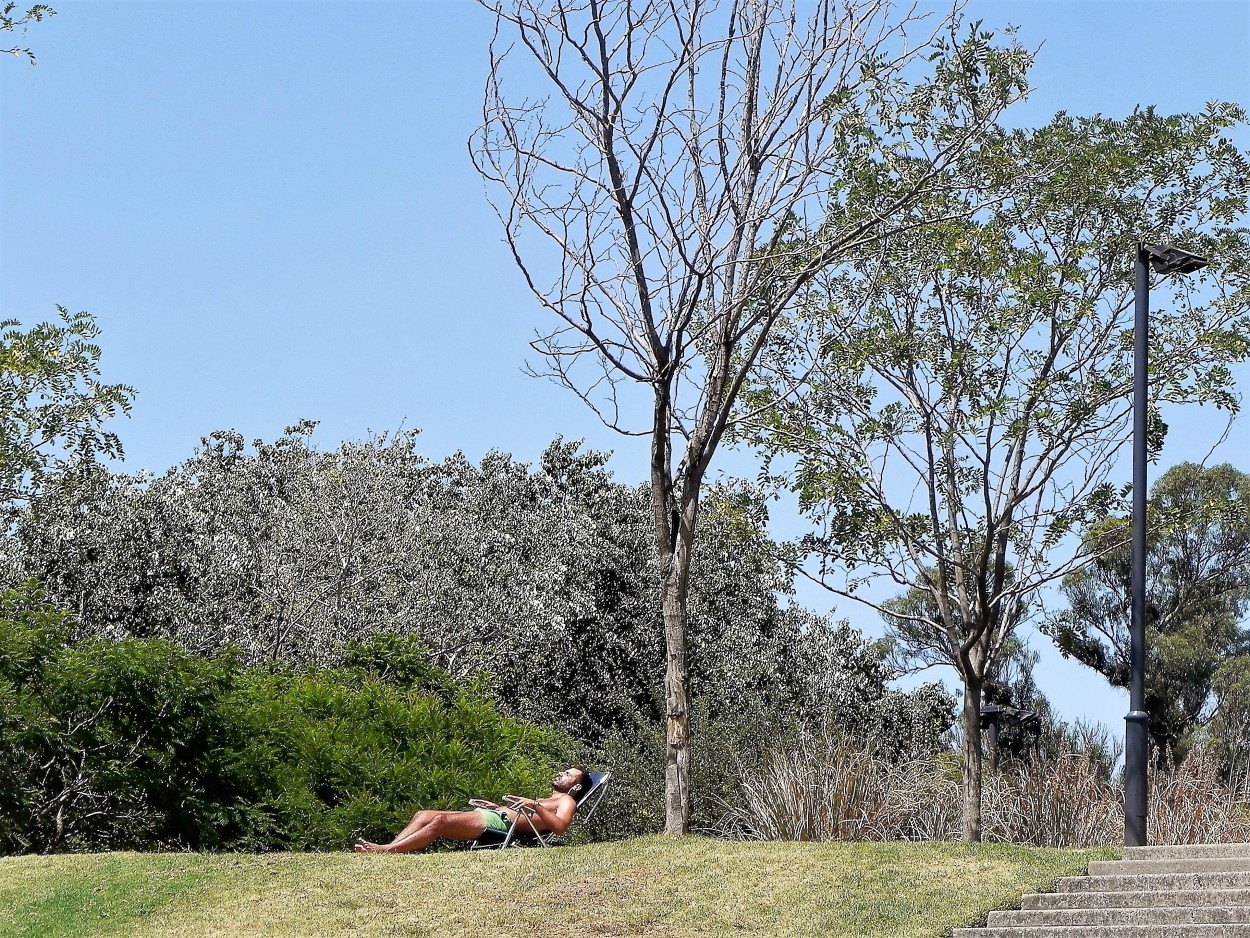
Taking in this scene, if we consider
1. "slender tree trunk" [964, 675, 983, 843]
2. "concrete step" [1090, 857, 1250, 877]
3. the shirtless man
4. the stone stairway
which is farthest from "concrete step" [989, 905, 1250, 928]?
"slender tree trunk" [964, 675, 983, 843]

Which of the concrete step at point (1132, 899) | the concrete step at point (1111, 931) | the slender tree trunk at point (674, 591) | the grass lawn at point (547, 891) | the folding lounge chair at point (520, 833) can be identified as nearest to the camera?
the concrete step at point (1111, 931)

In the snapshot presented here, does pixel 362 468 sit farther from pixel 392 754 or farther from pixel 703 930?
pixel 703 930

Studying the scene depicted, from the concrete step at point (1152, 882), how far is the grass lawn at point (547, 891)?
22 cm

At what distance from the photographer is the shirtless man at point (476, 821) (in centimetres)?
1182

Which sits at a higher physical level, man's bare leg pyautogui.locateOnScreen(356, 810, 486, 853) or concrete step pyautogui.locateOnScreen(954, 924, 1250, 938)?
man's bare leg pyautogui.locateOnScreen(356, 810, 486, 853)

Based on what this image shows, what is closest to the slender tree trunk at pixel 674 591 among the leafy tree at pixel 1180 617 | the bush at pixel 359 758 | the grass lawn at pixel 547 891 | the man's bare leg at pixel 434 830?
the grass lawn at pixel 547 891

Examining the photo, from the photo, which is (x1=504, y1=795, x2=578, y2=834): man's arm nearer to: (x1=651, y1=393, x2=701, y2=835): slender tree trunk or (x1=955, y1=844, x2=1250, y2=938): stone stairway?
(x1=651, y1=393, x2=701, y2=835): slender tree trunk

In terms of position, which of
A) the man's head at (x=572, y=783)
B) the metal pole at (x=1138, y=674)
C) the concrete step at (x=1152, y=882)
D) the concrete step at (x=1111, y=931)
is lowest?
the concrete step at (x=1111, y=931)

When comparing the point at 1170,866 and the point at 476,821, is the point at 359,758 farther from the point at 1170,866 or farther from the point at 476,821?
the point at 1170,866

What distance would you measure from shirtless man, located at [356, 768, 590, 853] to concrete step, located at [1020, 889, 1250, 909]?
13.8ft

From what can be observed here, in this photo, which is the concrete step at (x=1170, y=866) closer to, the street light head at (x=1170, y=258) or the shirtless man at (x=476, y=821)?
the shirtless man at (x=476, y=821)

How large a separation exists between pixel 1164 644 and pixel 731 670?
9.44 m

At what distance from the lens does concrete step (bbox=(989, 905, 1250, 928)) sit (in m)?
A: 9.12

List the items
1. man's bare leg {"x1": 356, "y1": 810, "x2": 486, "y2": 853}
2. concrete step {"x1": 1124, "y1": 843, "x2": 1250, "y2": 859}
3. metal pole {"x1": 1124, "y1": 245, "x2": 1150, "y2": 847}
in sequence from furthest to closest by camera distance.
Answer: man's bare leg {"x1": 356, "y1": 810, "x2": 486, "y2": 853} < metal pole {"x1": 1124, "y1": 245, "x2": 1150, "y2": 847} < concrete step {"x1": 1124, "y1": 843, "x2": 1250, "y2": 859}
